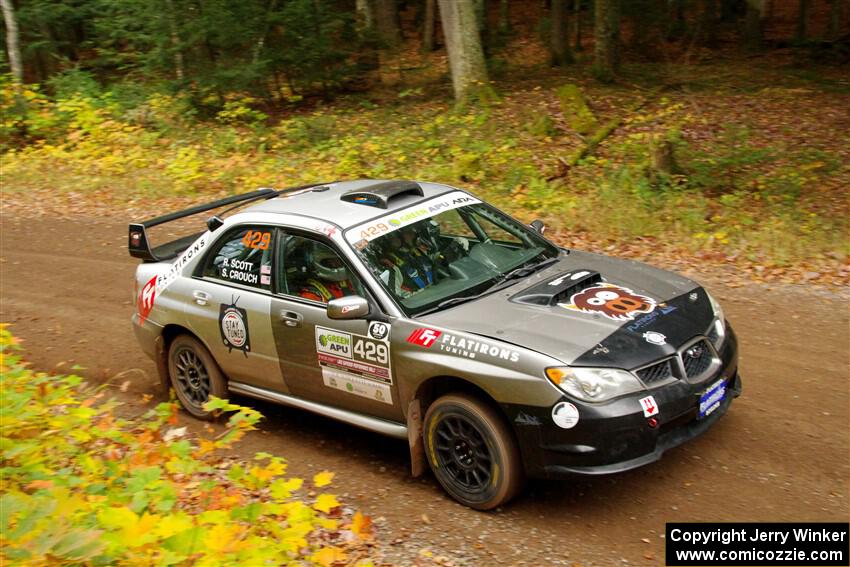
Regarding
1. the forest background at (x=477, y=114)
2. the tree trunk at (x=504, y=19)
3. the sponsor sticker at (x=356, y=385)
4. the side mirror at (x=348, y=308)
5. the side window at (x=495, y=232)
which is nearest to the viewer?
the side mirror at (x=348, y=308)

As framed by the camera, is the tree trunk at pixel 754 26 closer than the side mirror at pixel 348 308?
No

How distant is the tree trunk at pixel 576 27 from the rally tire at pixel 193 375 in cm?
1787

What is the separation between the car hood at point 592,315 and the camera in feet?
17.0

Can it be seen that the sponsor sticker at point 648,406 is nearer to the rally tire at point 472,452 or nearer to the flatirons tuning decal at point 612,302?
the flatirons tuning decal at point 612,302

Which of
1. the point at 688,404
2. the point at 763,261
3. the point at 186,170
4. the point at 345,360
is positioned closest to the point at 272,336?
the point at 345,360

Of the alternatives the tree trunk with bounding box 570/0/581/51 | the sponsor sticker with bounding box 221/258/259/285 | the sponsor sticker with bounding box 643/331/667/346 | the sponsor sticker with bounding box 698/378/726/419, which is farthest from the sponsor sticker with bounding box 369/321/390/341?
the tree trunk with bounding box 570/0/581/51

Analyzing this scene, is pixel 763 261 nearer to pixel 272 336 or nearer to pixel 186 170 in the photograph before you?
pixel 272 336

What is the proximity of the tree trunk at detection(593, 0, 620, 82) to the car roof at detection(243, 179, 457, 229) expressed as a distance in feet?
40.2

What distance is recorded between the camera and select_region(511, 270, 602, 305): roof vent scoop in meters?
5.73

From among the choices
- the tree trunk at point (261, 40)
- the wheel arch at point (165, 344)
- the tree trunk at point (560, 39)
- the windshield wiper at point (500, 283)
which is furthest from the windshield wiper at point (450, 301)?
the tree trunk at point (560, 39)

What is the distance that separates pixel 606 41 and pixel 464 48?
131 inches

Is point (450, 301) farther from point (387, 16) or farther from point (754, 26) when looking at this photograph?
point (387, 16)

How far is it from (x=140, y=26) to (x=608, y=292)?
16144mm

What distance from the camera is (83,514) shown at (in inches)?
150
